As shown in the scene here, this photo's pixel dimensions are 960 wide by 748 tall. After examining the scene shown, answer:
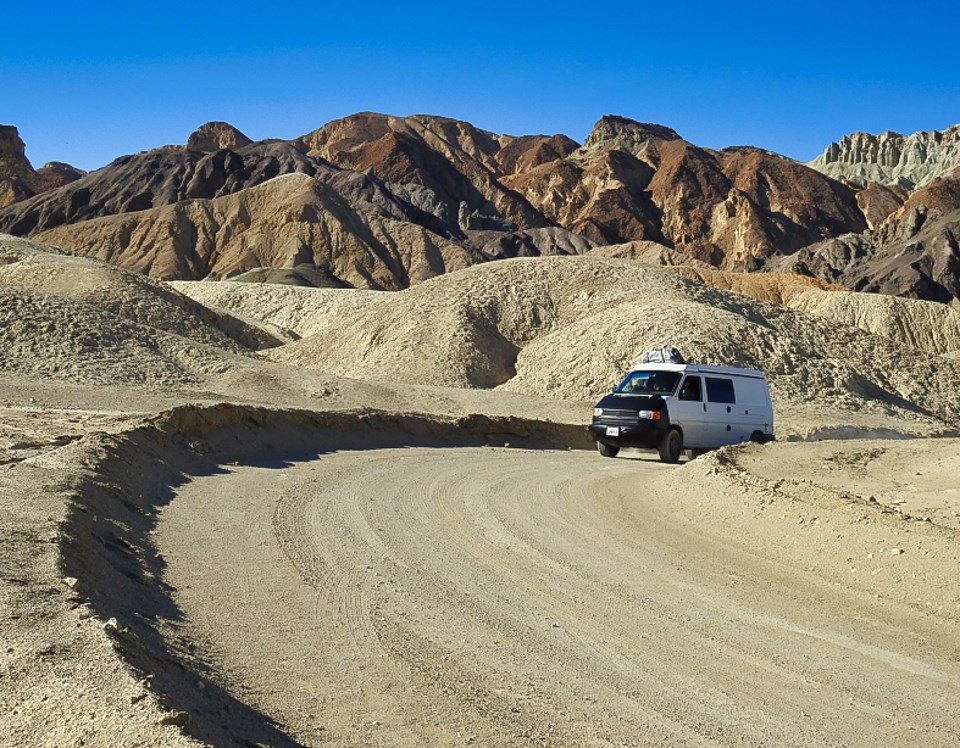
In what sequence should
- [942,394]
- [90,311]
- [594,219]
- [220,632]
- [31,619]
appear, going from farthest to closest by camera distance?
1. [594,219]
2. [942,394]
3. [90,311]
4. [220,632]
5. [31,619]

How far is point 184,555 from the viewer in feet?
31.4

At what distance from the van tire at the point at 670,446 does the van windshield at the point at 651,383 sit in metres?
0.85

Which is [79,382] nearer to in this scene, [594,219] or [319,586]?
[319,586]

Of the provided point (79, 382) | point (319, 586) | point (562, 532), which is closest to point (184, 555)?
point (319, 586)

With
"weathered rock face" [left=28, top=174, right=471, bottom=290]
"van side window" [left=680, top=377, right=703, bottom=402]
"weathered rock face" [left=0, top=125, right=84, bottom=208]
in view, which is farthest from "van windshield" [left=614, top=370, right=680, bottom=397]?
"weathered rock face" [left=0, top=125, right=84, bottom=208]

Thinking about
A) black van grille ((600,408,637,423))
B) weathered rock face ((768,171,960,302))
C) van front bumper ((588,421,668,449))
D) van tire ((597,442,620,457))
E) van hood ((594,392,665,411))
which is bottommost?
van tire ((597,442,620,457))

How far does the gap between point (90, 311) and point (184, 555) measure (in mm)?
30896

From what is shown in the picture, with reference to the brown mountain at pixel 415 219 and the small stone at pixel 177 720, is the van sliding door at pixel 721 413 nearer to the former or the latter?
the small stone at pixel 177 720

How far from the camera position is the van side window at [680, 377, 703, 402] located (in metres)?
21.8

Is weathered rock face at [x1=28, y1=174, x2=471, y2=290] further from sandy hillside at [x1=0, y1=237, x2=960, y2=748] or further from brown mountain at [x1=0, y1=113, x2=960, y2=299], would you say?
sandy hillside at [x1=0, y1=237, x2=960, y2=748]

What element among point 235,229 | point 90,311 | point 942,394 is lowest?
point 942,394

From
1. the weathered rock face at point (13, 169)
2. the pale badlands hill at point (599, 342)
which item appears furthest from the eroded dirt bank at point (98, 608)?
the weathered rock face at point (13, 169)

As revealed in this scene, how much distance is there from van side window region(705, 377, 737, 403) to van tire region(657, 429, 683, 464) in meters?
1.39

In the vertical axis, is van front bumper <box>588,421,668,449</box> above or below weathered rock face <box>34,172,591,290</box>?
below
